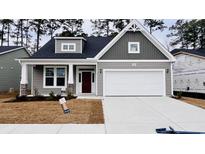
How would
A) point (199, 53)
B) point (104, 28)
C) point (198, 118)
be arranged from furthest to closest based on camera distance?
point (104, 28), point (199, 53), point (198, 118)

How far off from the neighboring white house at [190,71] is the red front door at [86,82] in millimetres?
10724

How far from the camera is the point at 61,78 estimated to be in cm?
2092

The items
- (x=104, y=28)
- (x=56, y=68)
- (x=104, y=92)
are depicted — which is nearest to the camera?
(x=104, y=92)

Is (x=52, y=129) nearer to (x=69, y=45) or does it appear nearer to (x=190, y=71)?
(x=69, y=45)

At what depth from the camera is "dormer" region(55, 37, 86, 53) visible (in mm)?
21562

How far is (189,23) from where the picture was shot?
129 ft

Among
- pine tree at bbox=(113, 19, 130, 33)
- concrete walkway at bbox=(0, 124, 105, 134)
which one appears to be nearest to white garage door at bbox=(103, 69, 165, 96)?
concrete walkway at bbox=(0, 124, 105, 134)

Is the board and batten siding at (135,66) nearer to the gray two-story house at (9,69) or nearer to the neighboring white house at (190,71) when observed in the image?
the neighboring white house at (190,71)

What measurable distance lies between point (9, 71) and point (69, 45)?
9140 mm

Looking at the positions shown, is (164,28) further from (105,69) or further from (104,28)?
(105,69)

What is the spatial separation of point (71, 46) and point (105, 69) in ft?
14.1

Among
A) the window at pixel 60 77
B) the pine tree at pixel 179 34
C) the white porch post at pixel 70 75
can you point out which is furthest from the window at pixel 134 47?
the pine tree at pixel 179 34

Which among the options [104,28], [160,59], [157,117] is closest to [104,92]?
[160,59]

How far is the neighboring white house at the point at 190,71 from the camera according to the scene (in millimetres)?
23281
